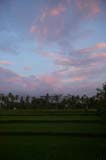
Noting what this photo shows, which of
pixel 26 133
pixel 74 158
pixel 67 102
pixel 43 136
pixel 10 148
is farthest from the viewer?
pixel 67 102

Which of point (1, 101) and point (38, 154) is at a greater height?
point (1, 101)

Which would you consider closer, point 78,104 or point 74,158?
point 74,158

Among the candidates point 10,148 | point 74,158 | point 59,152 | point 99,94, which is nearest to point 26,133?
point 10,148

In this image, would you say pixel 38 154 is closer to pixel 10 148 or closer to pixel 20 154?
pixel 20 154

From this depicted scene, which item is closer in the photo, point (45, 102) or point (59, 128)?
point (59, 128)

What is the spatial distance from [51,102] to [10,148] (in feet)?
182

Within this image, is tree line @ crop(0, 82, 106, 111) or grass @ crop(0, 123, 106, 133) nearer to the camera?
grass @ crop(0, 123, 106, 133)

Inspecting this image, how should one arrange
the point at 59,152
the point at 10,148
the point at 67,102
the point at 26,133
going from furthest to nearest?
the point at 67,102, the point at 26,133, the point at 10,148, the point at 59,152

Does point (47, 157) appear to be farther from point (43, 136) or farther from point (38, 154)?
point (43, 136)

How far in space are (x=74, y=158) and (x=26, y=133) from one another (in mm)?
6021

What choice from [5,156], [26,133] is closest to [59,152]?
[5,156]

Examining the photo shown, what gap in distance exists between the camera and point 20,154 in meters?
8.17

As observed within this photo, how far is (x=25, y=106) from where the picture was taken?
58.6 meters

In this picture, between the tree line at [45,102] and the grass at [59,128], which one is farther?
the tree line at [45,102]
